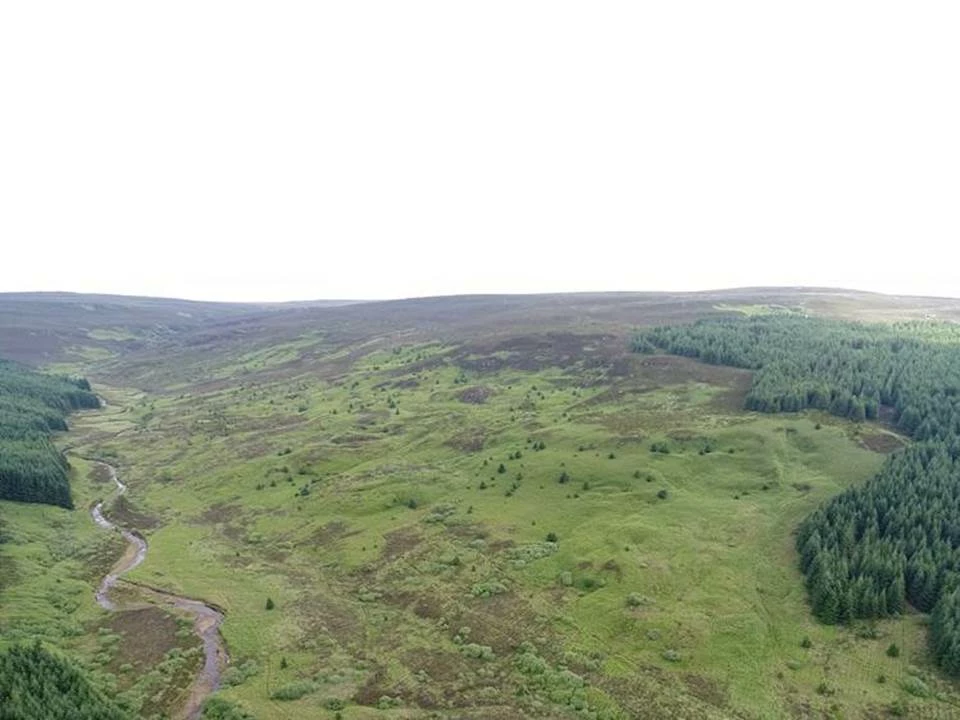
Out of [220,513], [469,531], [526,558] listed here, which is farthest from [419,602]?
[220,513]

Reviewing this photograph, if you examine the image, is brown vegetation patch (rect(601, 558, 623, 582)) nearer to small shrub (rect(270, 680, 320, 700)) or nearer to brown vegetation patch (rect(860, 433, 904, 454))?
small shrub (rect(270, 680, 320, 700))

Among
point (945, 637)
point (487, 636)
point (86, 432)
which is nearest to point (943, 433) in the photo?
point (945, 637)

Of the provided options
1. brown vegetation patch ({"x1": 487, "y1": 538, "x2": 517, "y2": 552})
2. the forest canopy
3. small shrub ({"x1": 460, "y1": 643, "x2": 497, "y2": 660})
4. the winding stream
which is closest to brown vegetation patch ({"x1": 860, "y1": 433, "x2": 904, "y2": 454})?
brown vegetation patch ({"x1": 487, "y1": 538, "x2": 517, "y2": 552})

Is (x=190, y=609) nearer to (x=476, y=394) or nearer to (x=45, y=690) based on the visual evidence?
(x=45, y=690)

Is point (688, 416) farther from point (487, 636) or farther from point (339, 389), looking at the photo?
point (339, 389)

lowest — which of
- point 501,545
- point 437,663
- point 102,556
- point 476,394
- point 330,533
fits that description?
point 102,556

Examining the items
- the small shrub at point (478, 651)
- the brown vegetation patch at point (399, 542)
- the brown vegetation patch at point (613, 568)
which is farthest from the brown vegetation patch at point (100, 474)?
the brown vegetation patch at point (613, 568)
